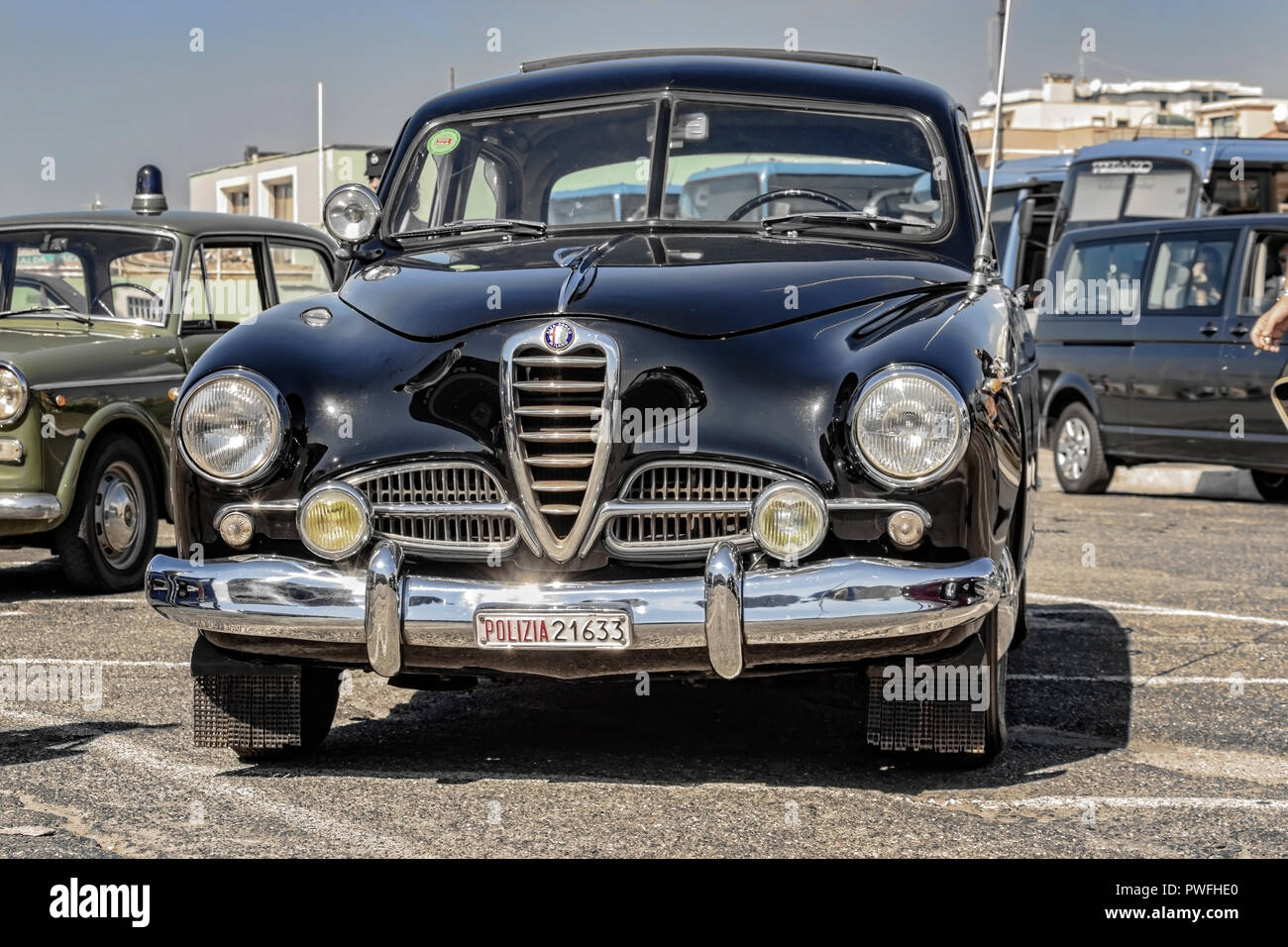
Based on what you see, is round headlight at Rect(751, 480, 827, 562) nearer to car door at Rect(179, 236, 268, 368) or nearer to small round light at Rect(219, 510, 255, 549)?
small round light at Rect(219, 510, 255, 549)

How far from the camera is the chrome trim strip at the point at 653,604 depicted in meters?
4.56

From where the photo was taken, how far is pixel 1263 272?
1418cm

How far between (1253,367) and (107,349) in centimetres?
840

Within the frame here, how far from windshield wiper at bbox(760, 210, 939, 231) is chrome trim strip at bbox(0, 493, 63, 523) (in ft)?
14.2

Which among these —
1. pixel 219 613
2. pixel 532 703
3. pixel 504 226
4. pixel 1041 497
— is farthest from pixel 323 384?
pixel 1041 497

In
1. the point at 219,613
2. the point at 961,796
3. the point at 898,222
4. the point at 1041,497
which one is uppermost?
the point at 898,222

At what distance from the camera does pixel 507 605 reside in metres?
4.64

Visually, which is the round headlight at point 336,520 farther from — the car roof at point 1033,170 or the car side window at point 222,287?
the car roof at point 1033,170

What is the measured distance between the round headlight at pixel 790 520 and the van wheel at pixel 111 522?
5302mm

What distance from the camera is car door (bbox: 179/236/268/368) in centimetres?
997

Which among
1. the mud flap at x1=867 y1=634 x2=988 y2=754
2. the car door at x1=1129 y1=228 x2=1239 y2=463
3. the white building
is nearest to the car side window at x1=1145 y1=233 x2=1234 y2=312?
the car door at x1=1129 y1=228 x2=1239 y2=463
